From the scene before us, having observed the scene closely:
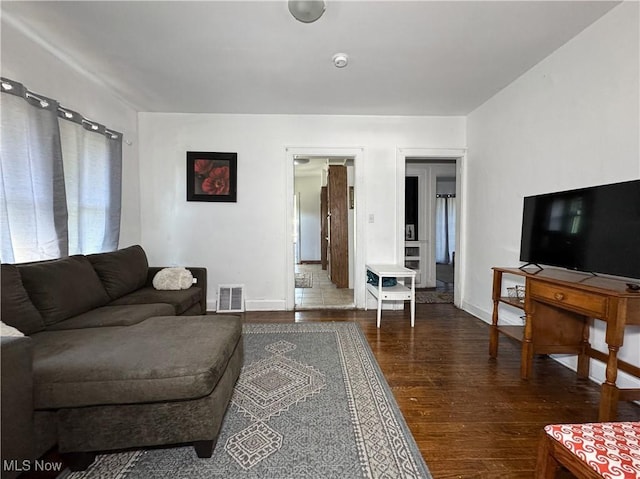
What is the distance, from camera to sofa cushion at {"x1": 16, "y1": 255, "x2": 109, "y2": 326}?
1.80 m

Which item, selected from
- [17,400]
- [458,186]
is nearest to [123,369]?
[17,400]

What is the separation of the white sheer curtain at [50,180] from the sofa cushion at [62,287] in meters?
0.20

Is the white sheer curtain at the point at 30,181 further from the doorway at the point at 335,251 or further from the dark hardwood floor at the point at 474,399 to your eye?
the doorway at the point at 335,251

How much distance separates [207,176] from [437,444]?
3565mm

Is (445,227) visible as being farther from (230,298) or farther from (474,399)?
(474,399)

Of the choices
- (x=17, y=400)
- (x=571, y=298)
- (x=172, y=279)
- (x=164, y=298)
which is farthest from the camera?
(x=172, y=279)

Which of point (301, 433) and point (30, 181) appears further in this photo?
point (30, 181)

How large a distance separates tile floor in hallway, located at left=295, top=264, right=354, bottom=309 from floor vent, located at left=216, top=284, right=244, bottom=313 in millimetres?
785

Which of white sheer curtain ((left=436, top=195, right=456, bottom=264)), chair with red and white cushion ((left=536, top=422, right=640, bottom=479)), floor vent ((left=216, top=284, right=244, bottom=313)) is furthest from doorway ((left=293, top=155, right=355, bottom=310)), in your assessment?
white sheer curtain ((left=436, top=195, right=456, bottom=264))

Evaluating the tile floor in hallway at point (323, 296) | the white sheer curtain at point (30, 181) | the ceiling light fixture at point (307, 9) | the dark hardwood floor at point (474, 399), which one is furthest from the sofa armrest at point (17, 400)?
the tile floor in hallway at point (323, 296)

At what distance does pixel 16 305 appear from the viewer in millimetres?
1621

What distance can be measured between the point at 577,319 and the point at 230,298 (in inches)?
137

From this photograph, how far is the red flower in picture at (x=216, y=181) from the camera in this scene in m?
3.69

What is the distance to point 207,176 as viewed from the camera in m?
3.68
